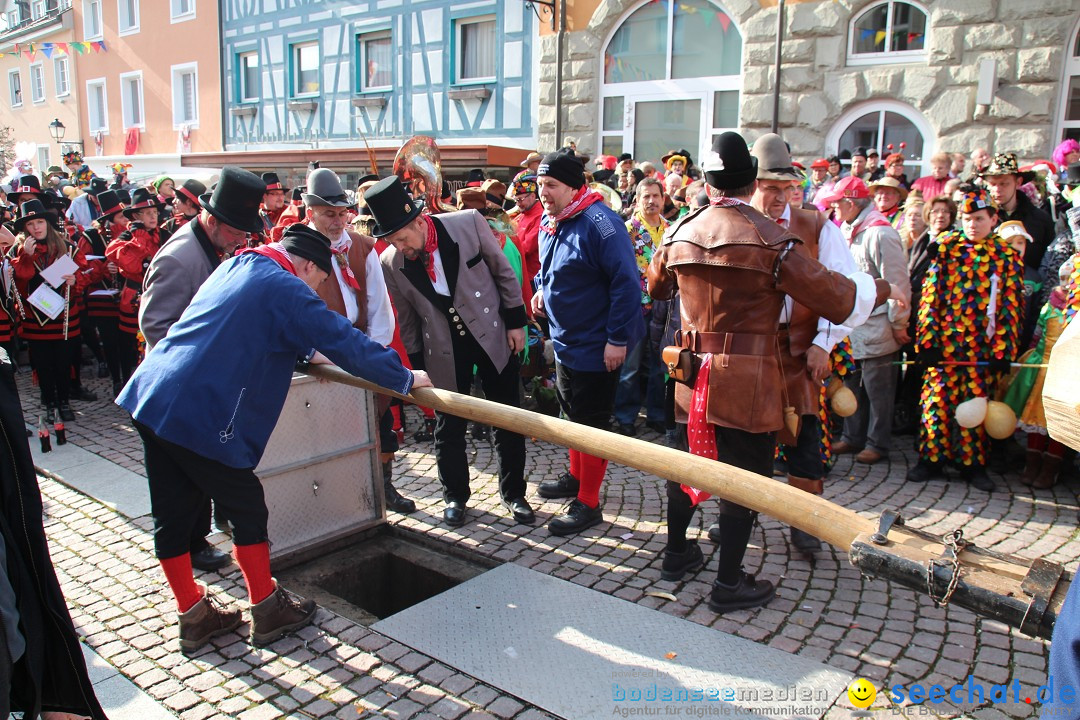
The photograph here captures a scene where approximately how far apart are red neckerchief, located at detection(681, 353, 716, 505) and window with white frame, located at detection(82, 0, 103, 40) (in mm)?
28455

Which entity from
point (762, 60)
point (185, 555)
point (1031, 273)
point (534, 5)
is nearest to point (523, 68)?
point (534, 5)

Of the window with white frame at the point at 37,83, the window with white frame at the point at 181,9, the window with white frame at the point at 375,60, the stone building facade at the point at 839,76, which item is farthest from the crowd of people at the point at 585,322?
the window with white frame at the point at 37,83

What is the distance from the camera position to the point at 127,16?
2433cm

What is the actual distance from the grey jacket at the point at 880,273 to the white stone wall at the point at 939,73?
19.8ft

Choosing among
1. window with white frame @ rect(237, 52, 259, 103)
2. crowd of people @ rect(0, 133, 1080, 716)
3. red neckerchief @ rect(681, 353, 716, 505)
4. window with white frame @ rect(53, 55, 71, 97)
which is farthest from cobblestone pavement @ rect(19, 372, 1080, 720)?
window with white frame @ rect(53, 55, 71, 97)

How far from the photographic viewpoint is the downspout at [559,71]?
14250mm

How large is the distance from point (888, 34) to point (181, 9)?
1946 cm

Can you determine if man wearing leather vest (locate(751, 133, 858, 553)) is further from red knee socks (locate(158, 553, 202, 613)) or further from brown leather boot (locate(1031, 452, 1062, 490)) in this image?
red knee socks (locate(158, 553, 202, 613))

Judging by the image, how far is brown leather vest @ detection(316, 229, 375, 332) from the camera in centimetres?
450

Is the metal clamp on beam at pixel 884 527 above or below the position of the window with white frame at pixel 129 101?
below

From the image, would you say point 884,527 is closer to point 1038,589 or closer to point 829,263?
point 1038,589

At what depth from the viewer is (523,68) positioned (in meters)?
15.1

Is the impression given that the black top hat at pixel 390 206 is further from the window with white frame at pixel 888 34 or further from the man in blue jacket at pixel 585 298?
the window with white frame at pixel 888 34

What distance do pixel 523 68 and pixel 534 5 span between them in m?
1.18
